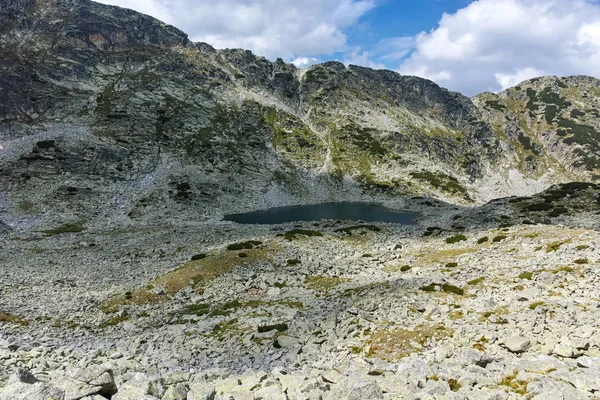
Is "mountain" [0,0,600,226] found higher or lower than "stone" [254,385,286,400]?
higher

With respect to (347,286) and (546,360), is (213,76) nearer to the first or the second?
(347,286)

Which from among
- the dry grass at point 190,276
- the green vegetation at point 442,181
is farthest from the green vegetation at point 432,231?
the green vegetation at point 442,181

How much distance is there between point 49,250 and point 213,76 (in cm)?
13019

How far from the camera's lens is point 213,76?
159 metres

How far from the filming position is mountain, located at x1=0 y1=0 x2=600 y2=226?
86562 mm

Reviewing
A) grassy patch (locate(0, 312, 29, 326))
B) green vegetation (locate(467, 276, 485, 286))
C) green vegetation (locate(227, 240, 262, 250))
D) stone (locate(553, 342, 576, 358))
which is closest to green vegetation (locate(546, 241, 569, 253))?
green vegetation (locate(467, 276, 485, 286))

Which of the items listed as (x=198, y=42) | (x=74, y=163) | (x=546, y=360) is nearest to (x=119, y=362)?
(x=546, y=360)

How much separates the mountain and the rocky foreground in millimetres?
43257

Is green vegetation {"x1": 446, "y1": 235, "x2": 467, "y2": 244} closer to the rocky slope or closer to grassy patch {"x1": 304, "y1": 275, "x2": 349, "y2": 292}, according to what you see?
the rocky slope

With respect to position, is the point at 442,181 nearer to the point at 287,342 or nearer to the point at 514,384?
the point at 287,342

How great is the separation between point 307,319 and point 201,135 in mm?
110490

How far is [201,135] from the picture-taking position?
401 ft

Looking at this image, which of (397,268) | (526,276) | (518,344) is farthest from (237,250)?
(518,344)

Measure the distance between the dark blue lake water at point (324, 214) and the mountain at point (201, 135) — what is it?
23.4 ft
